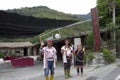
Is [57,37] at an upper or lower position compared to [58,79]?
upper

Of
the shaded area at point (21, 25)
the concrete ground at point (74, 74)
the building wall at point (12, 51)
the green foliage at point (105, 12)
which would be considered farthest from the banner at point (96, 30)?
the building wall at point (12, 51)

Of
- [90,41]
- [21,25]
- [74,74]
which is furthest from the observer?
[90,41]

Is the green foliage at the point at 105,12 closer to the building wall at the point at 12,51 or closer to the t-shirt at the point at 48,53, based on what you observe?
the t-shirt at the point at 48,53

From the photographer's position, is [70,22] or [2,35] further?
[70,22]

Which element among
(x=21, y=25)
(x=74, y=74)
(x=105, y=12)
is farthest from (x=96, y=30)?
(x=105, y=12)

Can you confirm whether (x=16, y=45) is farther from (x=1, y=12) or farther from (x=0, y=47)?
(x=1, y=12)

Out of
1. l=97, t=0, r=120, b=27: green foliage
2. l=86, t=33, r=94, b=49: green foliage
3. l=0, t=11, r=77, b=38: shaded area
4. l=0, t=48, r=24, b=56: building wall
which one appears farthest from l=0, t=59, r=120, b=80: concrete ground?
l=0, t=48, r=24, b=56: building wall

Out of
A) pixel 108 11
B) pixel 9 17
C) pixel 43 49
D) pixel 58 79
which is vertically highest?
pixel 108 11

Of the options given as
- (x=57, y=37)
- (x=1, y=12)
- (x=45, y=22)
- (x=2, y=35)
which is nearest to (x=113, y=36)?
(x=57, y=37)

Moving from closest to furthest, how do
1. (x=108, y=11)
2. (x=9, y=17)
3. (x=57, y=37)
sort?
(x=9, y=17) < (x=57, y=37) < (x=108, y=11)

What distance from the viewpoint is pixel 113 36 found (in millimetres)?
31625

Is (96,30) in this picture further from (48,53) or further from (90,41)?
(48,53)

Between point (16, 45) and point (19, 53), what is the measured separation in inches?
140

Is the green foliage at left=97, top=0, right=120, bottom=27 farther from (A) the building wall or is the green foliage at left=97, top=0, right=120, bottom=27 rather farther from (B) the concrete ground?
(A) the building wall
